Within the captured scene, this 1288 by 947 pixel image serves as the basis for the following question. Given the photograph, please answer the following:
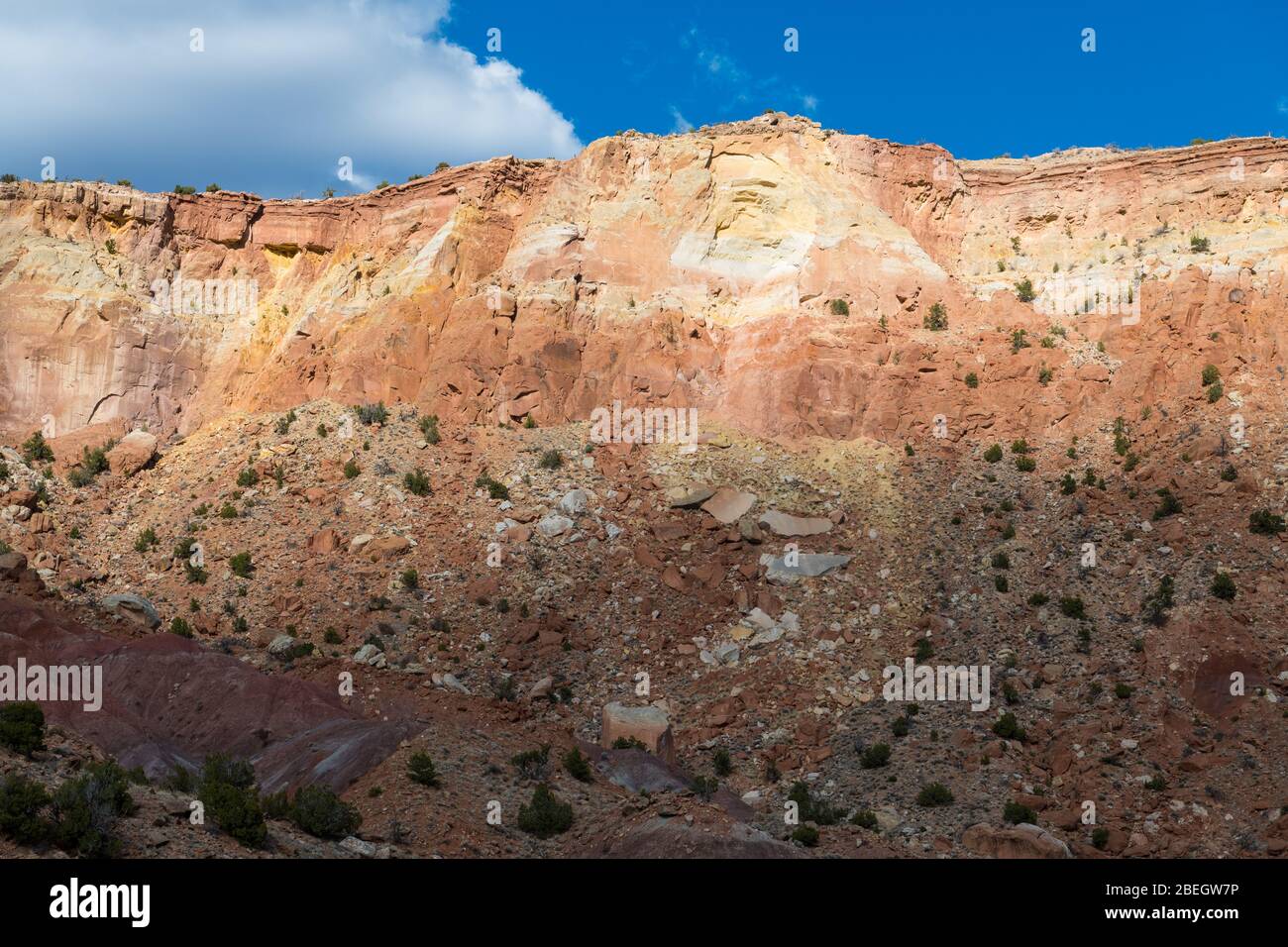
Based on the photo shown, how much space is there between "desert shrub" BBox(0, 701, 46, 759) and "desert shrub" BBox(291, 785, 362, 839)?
3615 mm

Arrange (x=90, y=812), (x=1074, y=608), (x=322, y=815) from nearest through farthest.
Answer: (x=90, y=812)
(x=322, y=815)
(x=1074, y=608)

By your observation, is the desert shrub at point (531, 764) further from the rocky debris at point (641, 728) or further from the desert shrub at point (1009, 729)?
the desert shrub at point (1009, 729)

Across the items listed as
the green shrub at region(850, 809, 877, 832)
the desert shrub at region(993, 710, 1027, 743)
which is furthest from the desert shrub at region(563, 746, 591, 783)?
the desert shrub at region(993, 710, 1027, 743)

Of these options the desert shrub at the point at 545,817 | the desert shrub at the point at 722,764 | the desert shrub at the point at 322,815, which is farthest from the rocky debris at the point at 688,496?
the desert shrub at the point at 322,815

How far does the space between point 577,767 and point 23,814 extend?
10252 mm

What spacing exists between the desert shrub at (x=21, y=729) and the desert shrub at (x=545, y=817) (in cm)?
710

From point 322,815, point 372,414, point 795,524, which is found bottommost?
point 322,815

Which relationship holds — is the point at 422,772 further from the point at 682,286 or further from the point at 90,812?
the point at 682,286

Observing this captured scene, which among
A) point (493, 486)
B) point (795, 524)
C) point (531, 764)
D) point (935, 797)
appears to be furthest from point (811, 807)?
point (493, 486)

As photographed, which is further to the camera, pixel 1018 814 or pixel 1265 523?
pixel 1265 523

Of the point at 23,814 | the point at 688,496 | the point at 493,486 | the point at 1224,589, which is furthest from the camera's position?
the point at 493,486

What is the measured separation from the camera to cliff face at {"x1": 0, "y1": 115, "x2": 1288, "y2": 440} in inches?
1319

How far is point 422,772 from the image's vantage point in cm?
1786

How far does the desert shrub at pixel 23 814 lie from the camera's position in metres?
11.6
